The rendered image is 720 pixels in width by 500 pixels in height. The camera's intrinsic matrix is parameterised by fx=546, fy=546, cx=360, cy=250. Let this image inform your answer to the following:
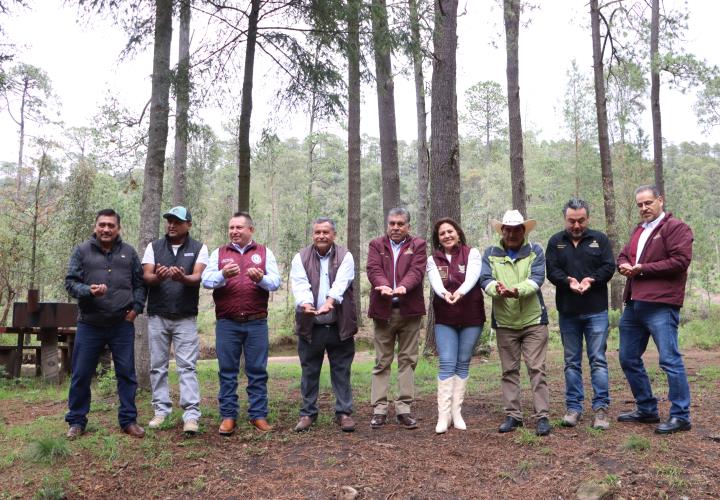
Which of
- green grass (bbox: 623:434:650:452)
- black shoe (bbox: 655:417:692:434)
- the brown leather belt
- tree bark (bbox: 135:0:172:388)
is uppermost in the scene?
tree bark (bbox: 135:0:172:388)

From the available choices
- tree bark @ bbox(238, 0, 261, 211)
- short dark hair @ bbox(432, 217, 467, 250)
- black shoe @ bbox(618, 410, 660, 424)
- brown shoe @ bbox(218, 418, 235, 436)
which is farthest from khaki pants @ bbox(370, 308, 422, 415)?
tree bark @ bbox(238, 0, 261, 211)

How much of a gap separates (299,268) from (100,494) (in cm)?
241

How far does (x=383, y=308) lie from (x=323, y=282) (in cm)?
62

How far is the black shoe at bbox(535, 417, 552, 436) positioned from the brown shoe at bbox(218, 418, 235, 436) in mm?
2685

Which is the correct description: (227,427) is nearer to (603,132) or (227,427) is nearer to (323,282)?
(323,282)

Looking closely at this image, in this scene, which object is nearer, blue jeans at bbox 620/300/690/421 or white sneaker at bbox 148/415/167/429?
blue jeans at bbox 620/300/690/421

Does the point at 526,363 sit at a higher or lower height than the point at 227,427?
higher

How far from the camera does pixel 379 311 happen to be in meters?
5.11

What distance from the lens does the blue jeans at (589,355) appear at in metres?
4.93

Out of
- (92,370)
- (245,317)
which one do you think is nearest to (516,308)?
(245,317)

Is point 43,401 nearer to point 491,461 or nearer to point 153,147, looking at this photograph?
point 153,147

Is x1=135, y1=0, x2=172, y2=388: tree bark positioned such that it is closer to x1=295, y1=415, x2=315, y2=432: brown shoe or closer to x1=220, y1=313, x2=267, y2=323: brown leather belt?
x1=220, y1=313, x2=267, y2=323: brown leather belt

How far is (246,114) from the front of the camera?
672 cm

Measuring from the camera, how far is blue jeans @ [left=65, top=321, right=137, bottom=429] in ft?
16.2
